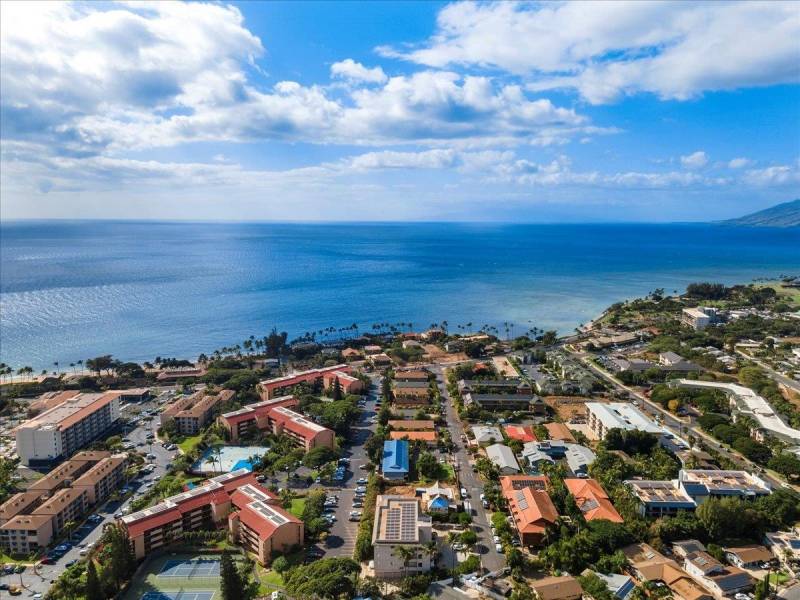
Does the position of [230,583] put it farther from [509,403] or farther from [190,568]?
[509,403]

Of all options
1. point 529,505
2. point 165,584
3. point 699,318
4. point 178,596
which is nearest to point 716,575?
point 529,505

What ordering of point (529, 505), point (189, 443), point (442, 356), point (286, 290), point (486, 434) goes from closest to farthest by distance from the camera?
point (529, 505)
point (486, 434)
point (189, 443)
point (442, 356)
point (286, 290)

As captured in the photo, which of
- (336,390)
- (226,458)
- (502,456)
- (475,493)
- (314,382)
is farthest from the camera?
(314,382)

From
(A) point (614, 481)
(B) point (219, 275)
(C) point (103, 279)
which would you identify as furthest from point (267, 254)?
(A) point (614, 481)

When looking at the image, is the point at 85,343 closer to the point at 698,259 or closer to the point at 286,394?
the point at 286,394

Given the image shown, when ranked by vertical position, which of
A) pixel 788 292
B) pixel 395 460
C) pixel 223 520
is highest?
pixel 788 292

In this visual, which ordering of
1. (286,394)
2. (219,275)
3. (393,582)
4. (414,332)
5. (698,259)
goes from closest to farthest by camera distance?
(393,582), (286,394), (414,332), (219,275), (698,259)
